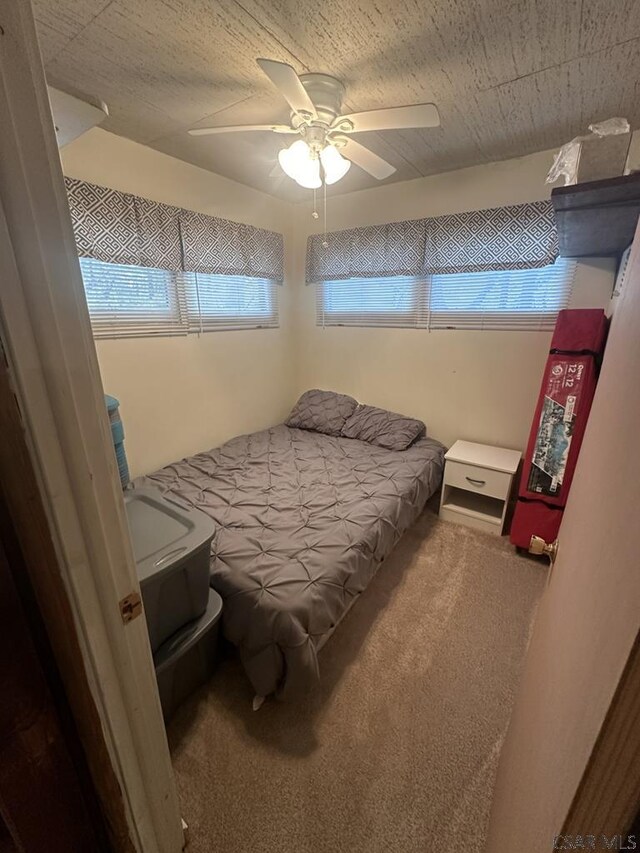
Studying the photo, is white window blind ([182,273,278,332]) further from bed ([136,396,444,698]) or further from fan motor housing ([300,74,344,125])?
fan motor housing ([300,74,344,125])

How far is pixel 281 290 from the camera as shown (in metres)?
3.25

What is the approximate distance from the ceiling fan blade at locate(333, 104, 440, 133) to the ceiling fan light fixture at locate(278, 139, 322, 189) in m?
0.15

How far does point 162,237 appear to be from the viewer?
2.25 meters

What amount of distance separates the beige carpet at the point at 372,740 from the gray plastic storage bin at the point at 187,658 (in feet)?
0.29

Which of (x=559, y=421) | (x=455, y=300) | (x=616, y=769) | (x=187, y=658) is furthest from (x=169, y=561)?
(x=455, y=300)

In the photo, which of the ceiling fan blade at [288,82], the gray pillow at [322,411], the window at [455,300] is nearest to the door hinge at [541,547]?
the ceiling fan blade at [288,82]

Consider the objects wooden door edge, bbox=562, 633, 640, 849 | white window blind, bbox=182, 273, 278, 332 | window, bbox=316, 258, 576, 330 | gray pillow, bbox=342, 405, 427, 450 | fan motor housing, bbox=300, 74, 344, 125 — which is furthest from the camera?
gray pillow, bbox=342, 405, 427, 450

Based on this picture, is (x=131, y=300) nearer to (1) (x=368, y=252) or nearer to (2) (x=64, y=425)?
(1) (x=368, y=252)

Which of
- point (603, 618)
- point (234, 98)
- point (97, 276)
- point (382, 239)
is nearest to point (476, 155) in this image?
point (382, 239)

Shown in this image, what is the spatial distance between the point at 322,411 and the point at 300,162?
193cm

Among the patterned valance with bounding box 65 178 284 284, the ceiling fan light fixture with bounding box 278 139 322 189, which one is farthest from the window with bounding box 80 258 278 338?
the ceiling fan light fixture with bounding box 278 139 322 189

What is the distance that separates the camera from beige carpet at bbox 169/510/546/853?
1.08m

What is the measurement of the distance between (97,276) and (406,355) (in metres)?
2.24

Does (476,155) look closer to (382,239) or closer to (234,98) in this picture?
(382,239)
